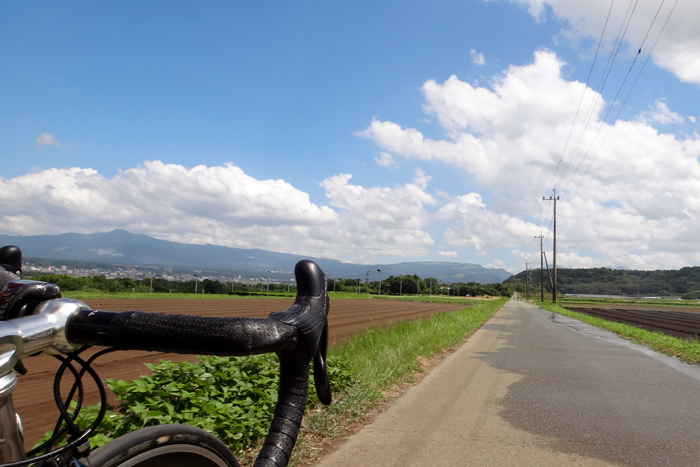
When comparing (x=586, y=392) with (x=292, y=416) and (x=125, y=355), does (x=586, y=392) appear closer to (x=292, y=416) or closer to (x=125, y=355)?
(x=292, y=416)

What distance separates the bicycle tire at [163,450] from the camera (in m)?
1.17

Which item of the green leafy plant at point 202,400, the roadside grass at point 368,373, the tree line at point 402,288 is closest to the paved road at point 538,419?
the roadside grass at point 368,373

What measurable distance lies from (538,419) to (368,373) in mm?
2250

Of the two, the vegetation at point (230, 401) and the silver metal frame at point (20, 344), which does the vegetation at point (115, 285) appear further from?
the silver metal frame at point (20, 344)

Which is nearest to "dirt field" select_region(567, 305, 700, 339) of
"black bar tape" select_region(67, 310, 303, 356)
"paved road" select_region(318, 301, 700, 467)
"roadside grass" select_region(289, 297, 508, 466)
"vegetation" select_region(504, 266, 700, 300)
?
"paved road" select_region(318, 301, 700, 467)

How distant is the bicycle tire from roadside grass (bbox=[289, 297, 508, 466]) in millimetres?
2441

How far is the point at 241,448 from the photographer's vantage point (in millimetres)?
3688

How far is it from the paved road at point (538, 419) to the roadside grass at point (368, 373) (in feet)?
0.73

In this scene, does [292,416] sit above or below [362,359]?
above

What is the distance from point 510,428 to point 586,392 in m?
2.55

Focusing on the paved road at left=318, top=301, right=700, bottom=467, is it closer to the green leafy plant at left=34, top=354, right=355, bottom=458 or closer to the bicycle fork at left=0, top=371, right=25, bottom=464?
the green leafy plant at left=34, top=354, right=355, bottom=458

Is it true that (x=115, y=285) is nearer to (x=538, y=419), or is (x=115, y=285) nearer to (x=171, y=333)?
(x=538, y=419)

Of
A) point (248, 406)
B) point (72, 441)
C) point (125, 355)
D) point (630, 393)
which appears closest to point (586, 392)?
point (630, 393)

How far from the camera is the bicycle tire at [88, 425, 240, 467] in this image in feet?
3.82
